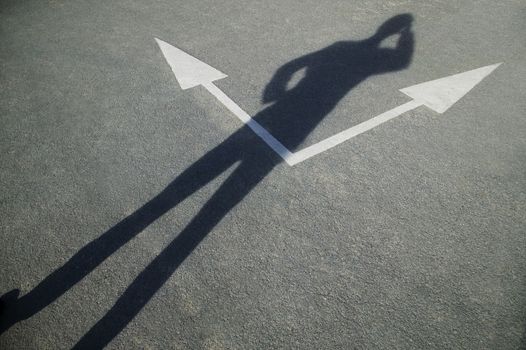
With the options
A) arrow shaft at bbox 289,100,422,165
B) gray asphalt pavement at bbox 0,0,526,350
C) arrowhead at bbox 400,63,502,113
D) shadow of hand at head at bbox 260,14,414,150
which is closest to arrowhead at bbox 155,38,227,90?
gray asphalt pavement at bbox 0,0,526,350

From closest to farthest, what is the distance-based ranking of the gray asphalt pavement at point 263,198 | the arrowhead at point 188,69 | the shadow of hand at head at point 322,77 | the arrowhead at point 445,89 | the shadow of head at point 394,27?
the gray asphalt pavement at point 263,198 < the shadow of hand at head at point 322,77 < the arrowhead at point 445,89 < the arrowhead at point 188,69 < the shadow of head at point 394,27

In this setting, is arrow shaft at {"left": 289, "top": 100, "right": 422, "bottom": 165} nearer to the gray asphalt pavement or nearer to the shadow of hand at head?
the gray asphalt pavement

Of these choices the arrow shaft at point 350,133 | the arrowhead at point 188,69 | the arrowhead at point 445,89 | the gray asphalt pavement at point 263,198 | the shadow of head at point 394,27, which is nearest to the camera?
the gray asphalt pavement at point 263,198

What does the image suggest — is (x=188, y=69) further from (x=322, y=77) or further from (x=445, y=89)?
(x=445, y=89)

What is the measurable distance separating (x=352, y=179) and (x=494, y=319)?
1.89 m

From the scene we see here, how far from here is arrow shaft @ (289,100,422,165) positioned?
4273 mm

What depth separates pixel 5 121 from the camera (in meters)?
4.93

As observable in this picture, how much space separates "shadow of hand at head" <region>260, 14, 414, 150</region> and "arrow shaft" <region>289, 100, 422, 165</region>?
20 cm

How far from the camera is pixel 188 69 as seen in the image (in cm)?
566

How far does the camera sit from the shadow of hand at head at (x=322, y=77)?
15.4 ft

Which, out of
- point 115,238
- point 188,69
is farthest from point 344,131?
point 115,238

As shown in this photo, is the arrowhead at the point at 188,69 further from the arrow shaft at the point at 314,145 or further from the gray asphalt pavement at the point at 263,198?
the arrow shaft at the point at 314,145

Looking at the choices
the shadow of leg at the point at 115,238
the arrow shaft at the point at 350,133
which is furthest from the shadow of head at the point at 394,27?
the shadow of leg at the point at 115,238

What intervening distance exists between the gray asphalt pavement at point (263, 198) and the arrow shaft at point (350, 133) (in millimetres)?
94
